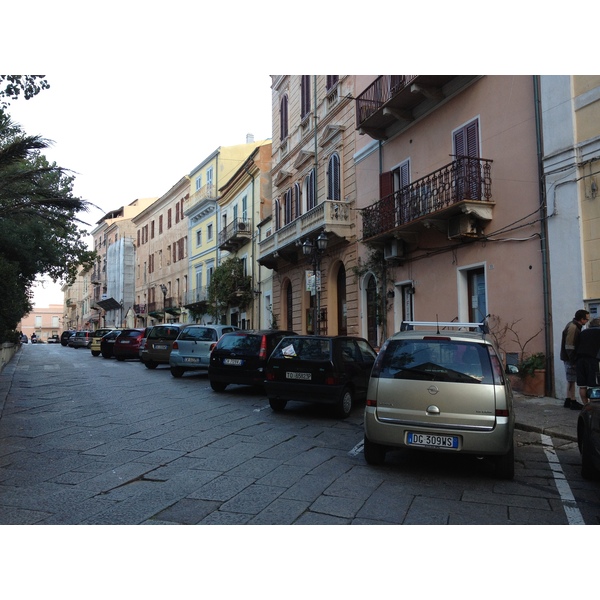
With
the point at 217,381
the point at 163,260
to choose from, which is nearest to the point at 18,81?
the point at 217,381

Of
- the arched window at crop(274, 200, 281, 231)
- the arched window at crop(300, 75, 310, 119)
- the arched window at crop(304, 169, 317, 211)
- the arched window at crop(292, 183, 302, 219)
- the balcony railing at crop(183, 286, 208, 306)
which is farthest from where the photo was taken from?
the balcony railing at crop(183, 286, 208, 306)

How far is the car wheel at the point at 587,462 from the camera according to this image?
589 centimetres

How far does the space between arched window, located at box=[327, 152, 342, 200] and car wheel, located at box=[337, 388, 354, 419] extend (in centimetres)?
1237

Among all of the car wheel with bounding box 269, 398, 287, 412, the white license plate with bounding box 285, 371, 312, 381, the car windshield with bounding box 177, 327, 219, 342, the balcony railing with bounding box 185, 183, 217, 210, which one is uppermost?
the balcony railing with bounding box 185, 183, 217, 210

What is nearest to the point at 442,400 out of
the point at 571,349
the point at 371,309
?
the point at 571,349

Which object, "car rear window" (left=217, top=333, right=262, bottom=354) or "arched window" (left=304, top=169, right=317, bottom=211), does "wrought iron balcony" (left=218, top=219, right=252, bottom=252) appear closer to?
"arched window" (left=304, top=169, right=317, bottom=211)

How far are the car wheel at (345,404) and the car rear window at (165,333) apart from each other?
1138cm

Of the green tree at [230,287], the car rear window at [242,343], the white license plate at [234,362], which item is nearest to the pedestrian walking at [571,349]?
the car rear window at [242,343]

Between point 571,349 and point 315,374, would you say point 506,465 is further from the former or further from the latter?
point 571,349

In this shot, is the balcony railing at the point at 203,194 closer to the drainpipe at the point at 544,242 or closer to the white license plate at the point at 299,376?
the drainpipe at the point at 544,242

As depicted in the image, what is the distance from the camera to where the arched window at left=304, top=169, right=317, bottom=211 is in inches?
930

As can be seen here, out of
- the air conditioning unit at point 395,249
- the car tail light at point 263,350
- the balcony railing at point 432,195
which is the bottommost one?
the car tail light at point 263,350

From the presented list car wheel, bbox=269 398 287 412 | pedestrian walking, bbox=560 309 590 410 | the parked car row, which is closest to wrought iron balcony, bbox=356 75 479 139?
pedestrian walking, bbox=560 309 590 410

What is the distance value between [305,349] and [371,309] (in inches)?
356
